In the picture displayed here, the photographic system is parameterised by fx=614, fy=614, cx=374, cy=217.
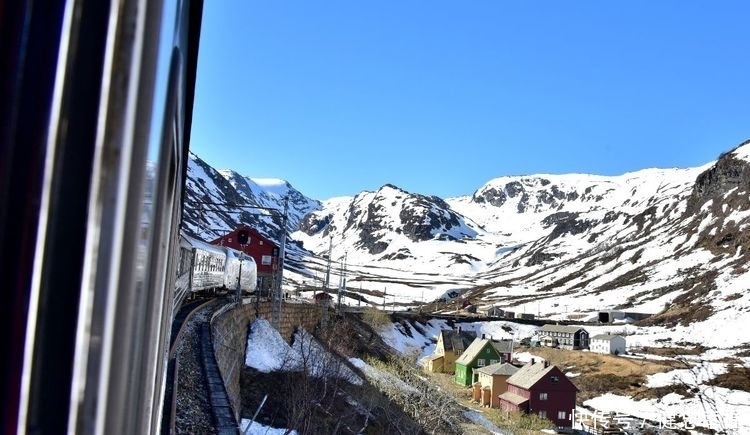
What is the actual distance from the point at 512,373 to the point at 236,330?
22836mm

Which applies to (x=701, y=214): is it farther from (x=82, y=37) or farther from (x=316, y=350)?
(x=82, y=37)

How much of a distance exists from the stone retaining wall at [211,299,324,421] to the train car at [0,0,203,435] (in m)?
10.2

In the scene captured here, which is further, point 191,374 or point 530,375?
point 530,375

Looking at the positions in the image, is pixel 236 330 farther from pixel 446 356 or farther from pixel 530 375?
pixel 446 356

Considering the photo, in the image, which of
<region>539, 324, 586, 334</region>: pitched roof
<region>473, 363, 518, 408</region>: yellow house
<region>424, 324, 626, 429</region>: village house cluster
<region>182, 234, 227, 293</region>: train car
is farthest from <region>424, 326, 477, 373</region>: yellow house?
<region>182, 234, 227, 293</region>: train car

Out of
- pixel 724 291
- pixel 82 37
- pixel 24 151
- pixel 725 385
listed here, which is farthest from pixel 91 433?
pixel 724 291

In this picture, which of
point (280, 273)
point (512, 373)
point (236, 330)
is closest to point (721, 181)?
point (512, 373)

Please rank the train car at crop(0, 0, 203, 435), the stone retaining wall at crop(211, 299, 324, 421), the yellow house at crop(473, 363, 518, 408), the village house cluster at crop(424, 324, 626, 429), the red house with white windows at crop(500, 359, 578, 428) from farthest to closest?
the yellow house at crop(473, 363, 518, 408) < the village house cluster at crop(424, 324, 626, 429) < the red house with white windows at crop(500, 359, 578, 428) < the stone retaining wall at crop(211, 299, 324, 421) < the train car at crop(0, 0, 203, 435)

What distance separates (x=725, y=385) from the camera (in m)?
33.8

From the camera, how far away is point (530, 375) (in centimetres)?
3603

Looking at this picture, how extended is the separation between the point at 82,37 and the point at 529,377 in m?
37.7

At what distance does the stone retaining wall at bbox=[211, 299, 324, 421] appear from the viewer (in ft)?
51.8

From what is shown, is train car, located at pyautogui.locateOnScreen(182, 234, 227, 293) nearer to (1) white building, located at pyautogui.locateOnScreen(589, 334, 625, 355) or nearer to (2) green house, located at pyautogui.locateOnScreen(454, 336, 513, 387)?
(2) green house, located at pyautogui.locateOnScreen(454, 336, 513, 387)

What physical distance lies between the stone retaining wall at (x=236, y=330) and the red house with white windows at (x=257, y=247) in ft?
28.8
